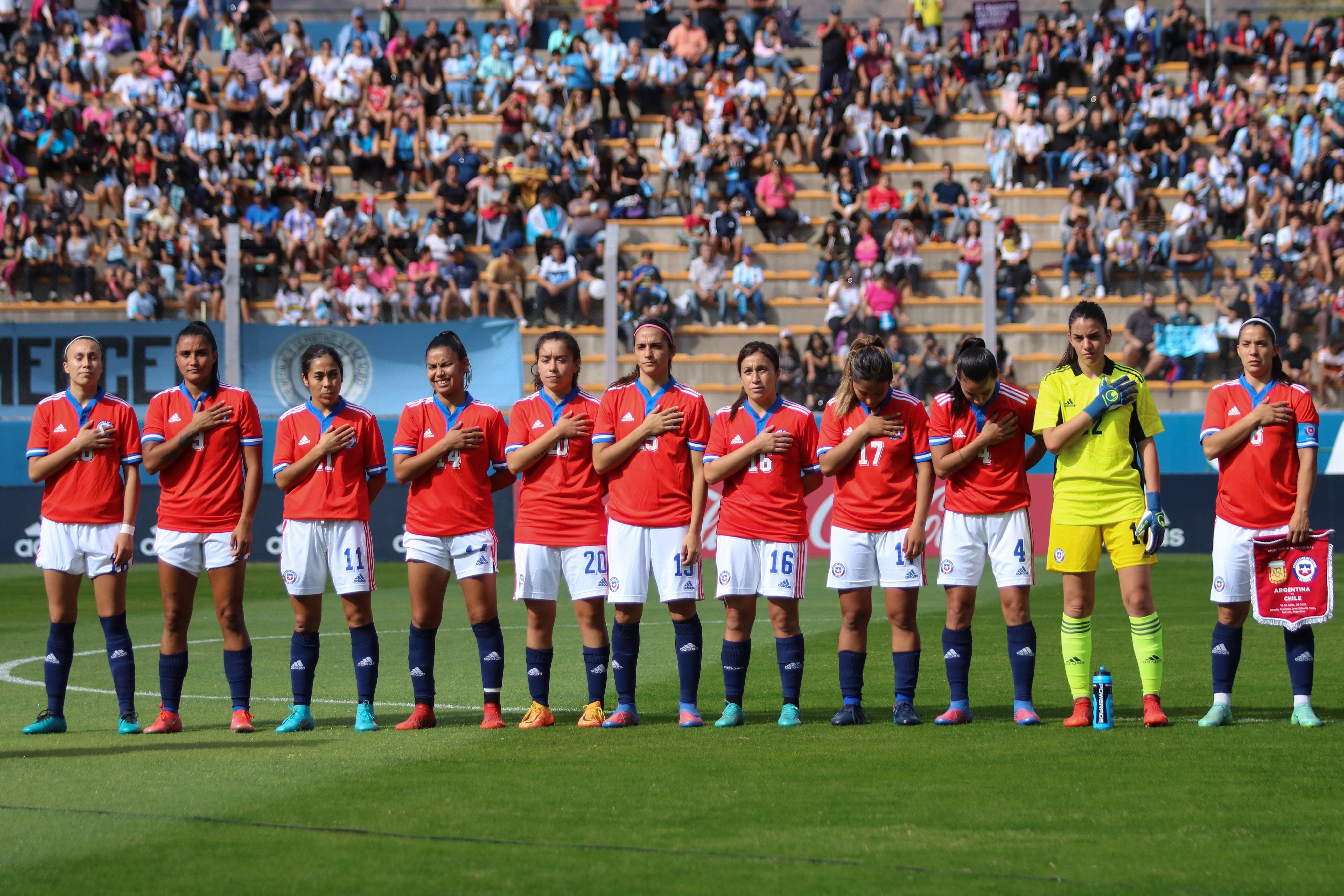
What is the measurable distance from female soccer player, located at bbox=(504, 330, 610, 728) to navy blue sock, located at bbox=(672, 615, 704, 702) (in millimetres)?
421

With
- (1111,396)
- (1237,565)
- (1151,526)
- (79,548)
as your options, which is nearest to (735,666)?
(1151,526)

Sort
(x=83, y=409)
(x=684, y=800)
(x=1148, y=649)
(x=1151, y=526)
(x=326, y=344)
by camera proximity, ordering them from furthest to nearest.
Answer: (x=326, y=344)
(x=83, y=409)
(x=1148, y=649)
(x=1151, y=526)
(x=684, y=800)

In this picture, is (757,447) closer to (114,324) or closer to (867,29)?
(114,324)

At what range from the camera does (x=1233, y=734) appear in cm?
723

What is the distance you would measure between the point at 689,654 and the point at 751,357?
62.8 inches

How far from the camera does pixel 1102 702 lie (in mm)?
7430

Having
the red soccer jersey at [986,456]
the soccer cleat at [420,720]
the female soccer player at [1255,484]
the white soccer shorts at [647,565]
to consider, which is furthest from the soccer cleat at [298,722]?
the female soccer player at [1255,484]

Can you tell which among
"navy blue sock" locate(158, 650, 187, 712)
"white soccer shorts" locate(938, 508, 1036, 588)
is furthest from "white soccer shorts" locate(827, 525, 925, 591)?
"navy blue sock" locate(158, 650, 187, 712)

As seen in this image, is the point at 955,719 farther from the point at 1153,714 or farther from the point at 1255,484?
the point at 1255,484

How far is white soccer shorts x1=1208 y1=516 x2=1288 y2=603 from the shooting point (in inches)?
299

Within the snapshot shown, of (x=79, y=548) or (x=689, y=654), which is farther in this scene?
(x=79, y=548)

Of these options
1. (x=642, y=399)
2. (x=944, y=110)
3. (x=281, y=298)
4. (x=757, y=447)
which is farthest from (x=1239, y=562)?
(x=944, y=110)

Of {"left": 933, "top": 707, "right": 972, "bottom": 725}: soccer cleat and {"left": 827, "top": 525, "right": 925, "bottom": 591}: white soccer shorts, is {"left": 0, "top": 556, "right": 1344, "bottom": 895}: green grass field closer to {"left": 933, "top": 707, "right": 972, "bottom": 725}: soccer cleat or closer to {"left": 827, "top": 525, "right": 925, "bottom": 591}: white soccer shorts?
{"left": 933, "top": 707, "right": 972, "bottom": 725}: soccer cleat

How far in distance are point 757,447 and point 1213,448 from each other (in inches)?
92.7
